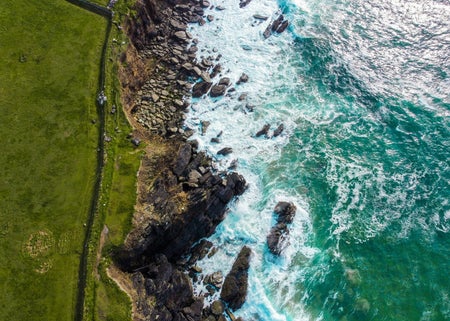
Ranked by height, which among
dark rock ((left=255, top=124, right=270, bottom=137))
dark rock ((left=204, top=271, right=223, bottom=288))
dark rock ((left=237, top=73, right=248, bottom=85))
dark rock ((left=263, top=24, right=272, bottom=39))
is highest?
dark rock ((left=263, top=24, right=272, bottom=39))

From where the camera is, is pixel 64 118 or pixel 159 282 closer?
pixel 159 282

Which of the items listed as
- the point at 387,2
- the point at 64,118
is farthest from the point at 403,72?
the point at 64,118

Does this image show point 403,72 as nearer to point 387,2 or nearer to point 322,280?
point 387,2

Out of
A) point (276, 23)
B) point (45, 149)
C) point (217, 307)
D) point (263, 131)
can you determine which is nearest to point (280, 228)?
point (217, 307)

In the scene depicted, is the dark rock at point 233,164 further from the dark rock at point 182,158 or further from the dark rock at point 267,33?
the dark rock at point 267,33

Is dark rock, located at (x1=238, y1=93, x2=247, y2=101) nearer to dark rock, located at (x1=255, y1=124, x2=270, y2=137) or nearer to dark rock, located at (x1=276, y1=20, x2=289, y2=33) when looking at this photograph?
dark rock, located at (x1=255, y1=124, x2=270, y2=137)

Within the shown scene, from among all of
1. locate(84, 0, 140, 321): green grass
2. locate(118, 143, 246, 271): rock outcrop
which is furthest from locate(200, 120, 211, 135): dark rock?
locate(84, 0, 140, 321): green grass

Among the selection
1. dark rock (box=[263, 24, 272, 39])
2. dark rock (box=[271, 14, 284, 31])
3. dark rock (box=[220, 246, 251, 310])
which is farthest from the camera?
dark rock (box=[271, 14, 284, 31])
